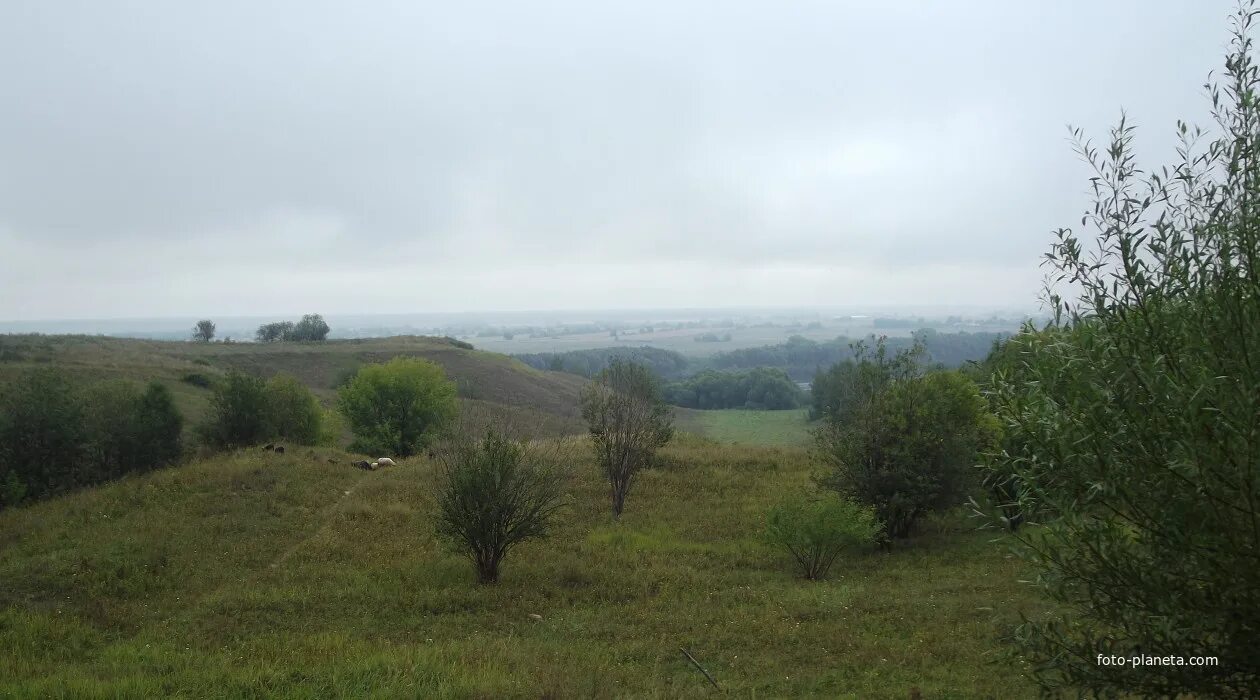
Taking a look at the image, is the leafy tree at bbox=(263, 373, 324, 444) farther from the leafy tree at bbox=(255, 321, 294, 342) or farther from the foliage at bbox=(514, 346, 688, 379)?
the leafy tree at bbox=(255, 321, 294, 342)

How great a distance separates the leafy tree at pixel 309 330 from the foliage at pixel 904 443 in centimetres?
9805

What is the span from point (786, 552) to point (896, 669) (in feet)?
26.9

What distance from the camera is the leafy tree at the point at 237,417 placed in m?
31.2

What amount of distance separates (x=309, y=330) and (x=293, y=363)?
37.6m

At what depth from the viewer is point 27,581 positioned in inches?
547

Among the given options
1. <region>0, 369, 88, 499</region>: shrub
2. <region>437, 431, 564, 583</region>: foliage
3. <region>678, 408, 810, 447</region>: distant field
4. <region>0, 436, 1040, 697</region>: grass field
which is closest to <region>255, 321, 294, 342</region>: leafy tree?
<region>678, 408, 810, 447</region>: distant field

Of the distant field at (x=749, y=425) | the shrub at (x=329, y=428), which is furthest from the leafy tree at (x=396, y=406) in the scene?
the distant field at (x=749, y=425)

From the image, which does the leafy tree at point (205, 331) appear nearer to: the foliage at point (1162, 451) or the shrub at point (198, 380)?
the shrub at point (198, 380)

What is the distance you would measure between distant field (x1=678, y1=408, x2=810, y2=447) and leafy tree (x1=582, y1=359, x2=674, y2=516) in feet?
58.8

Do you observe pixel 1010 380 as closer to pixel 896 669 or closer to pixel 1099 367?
pixel 1099 367

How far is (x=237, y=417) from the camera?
3125 centimetres

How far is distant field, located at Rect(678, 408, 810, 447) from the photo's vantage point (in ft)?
147

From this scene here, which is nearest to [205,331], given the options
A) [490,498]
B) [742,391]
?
[742,391]

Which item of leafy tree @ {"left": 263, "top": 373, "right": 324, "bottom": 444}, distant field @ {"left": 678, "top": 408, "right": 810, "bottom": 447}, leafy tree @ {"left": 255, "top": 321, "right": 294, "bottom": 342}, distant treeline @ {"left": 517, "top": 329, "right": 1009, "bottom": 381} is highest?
leafy tree @ {"left": 255, "top": 321, "right": 294, "bottom": 342}
